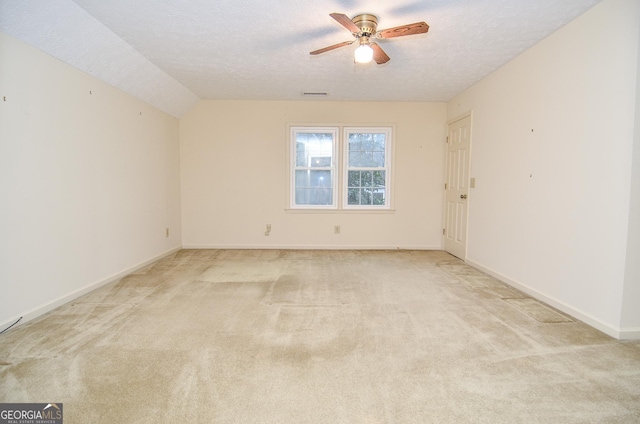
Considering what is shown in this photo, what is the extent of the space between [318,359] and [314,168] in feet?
12.6

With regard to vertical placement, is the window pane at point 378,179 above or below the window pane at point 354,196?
above

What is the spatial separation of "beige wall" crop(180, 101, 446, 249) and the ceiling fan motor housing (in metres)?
2.66

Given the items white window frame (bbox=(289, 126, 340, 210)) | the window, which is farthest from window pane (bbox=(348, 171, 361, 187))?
white window frame (bbox=(289, 126, 340, 210))

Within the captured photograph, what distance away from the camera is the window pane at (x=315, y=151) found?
5434 mm

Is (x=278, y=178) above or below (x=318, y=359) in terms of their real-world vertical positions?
above

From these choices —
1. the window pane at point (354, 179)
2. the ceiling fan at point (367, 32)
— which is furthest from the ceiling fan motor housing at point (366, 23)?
the window pane at point (354, 179)

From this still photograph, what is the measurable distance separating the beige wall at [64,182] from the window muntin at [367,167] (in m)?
3.13

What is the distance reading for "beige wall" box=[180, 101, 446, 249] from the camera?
5.31m

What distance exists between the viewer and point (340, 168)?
212 inches

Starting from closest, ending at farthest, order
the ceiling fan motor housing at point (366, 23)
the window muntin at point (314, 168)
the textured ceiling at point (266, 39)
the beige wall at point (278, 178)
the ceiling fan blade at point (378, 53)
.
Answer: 1. the textured ceiling at point (266, 39)
2. the ceiling fan motor housing at point (366, 23)
3. the ceiling fan blade at point (378, 53)
4. the beige wall at point (278, 178)
5. the window muntin at point (314, 168)

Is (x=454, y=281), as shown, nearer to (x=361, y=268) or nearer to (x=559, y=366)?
(x=361, y=268)

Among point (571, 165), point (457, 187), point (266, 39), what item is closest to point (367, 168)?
point (457, 187)

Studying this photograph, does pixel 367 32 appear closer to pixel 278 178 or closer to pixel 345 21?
pixel 345 21

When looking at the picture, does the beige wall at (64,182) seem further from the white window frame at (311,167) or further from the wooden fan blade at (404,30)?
the wooden fan blade at (404,30)
